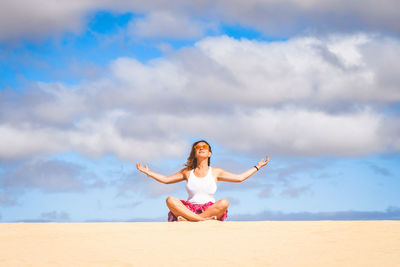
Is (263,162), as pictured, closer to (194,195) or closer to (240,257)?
(194,195)

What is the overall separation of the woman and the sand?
1040 mm

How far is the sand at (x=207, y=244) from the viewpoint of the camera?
6.18m

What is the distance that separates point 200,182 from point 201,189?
0.16 meters

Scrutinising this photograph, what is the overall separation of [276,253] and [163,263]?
5.31 feet

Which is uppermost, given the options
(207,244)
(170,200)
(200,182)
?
(200,182)

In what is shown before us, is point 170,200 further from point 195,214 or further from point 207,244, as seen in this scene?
point 207,244

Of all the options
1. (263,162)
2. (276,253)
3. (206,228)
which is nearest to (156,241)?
(206,228)

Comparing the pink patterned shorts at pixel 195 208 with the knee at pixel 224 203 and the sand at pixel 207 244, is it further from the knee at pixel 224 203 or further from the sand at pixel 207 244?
the sand at pixel 207 244

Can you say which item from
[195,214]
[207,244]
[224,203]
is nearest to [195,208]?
[195,214]

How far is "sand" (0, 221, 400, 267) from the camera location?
6.18m

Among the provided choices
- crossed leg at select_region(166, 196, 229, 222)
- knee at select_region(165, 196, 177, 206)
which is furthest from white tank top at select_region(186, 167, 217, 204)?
knee at select_region(165, 196, 177, 206)

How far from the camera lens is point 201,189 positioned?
10.4 m

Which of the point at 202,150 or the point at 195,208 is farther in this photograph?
the point at 202,150

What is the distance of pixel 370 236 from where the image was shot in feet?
25.2
